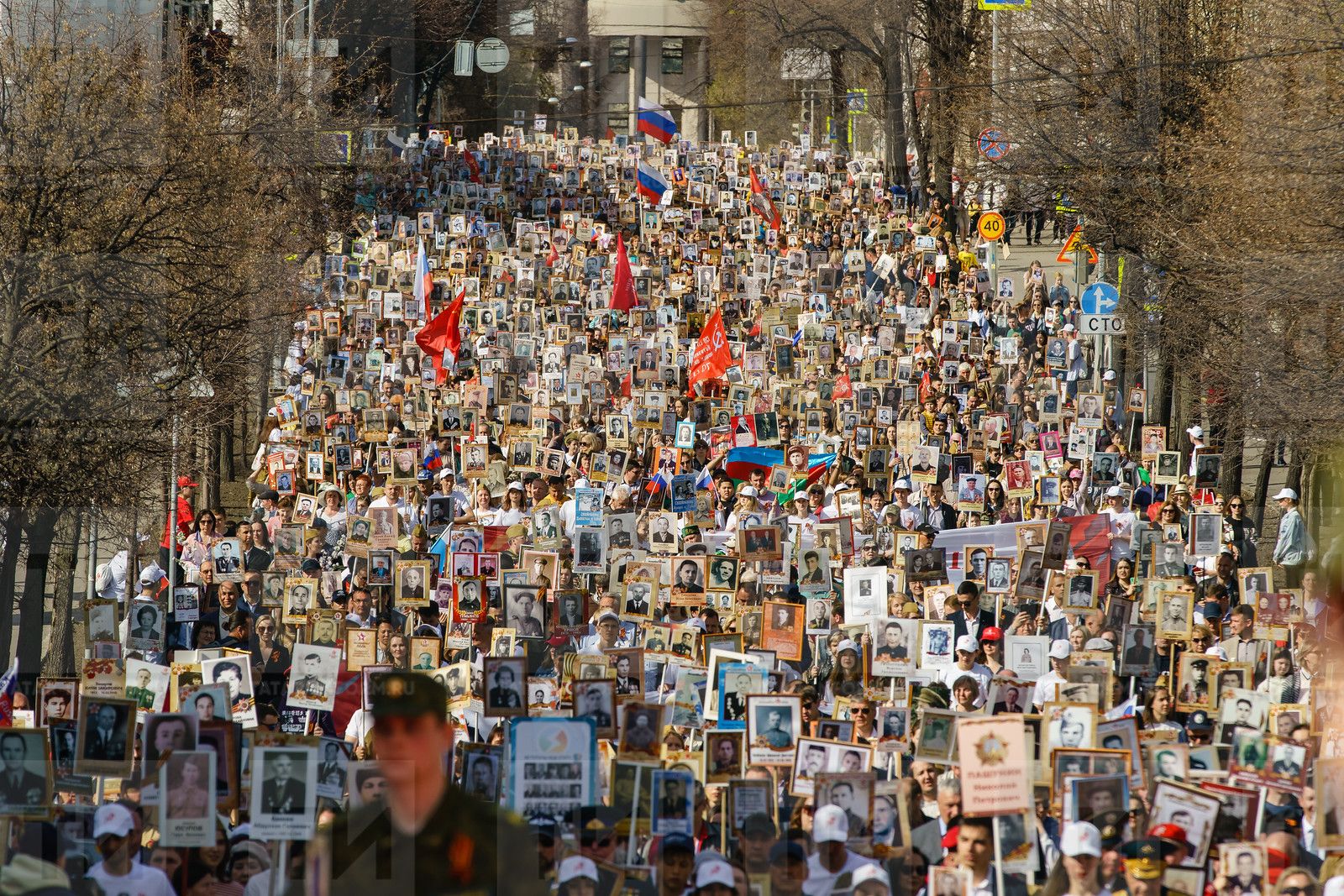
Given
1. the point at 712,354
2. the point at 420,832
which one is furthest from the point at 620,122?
the point at 420,832

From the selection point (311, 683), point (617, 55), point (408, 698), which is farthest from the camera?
point (617, 55)

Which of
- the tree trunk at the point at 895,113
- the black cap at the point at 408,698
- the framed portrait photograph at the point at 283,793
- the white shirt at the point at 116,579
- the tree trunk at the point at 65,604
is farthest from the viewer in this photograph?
the tree trunk at the point at 895,113

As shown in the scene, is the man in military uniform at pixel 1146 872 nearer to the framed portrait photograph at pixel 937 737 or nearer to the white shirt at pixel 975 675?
the framed portrait photograph at pixel 937 737

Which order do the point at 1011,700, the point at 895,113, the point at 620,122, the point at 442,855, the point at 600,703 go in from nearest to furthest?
the point at 442,855, the point at 600,703, the point at 1011,700, the point at 895,113, the point at 620,122

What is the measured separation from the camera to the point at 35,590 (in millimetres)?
14977

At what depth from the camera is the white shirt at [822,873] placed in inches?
298

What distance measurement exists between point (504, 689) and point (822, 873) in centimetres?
281

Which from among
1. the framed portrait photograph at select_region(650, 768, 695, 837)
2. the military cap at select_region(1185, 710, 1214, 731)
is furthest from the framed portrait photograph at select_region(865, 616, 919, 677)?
the framed portrait photograph at select_region(650, 768, 695, 837)

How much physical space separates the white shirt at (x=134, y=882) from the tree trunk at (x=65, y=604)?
7844 millimetres

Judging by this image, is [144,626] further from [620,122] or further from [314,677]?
[620,122]

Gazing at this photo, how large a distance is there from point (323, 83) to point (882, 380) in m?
18.0

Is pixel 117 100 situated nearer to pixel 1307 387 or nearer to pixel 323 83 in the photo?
Result: pixel 1307 387

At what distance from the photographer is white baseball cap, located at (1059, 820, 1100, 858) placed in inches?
279

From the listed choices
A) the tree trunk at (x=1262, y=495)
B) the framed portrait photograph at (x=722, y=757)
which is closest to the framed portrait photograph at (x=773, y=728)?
the framed portrait photograph at (x=722, y=757)
